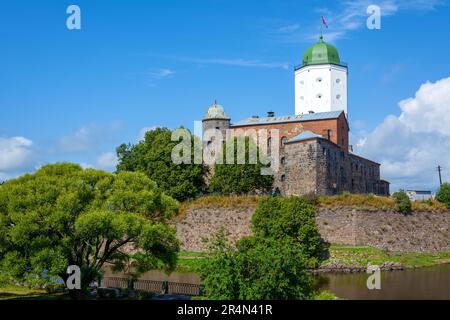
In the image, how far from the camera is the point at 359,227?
159 feet

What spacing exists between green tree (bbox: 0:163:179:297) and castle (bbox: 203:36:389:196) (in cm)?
2941

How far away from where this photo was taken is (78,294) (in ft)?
84.6

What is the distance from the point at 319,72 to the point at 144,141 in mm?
27417

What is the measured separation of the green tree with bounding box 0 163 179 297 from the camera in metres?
24.1

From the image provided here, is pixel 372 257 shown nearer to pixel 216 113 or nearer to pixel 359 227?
pixel 359 227

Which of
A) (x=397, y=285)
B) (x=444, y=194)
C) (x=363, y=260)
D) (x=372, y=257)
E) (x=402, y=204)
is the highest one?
(x=444, y=194)

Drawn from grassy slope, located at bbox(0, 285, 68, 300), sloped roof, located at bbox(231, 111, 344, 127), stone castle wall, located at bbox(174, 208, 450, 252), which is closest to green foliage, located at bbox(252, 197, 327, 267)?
stone castle wall, located at bbox(174, 208, 450, 252)

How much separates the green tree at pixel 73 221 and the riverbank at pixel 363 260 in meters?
15.5

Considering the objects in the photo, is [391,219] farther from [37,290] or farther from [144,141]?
[37,290]

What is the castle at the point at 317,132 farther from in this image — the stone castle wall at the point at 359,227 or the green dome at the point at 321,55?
the stone castle wall at the point at 359,227

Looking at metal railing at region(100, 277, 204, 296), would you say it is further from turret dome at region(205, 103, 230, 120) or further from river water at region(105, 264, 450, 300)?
turret dome at region(205, 103, 230, 120)

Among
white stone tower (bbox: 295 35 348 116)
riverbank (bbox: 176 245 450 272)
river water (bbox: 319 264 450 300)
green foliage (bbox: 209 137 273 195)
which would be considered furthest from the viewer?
white stone tower (bbox: 295 35 348 116)

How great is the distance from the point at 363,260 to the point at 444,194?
15.0m

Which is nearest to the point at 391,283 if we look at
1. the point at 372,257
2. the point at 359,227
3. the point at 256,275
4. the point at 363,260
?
the point at 363,260
